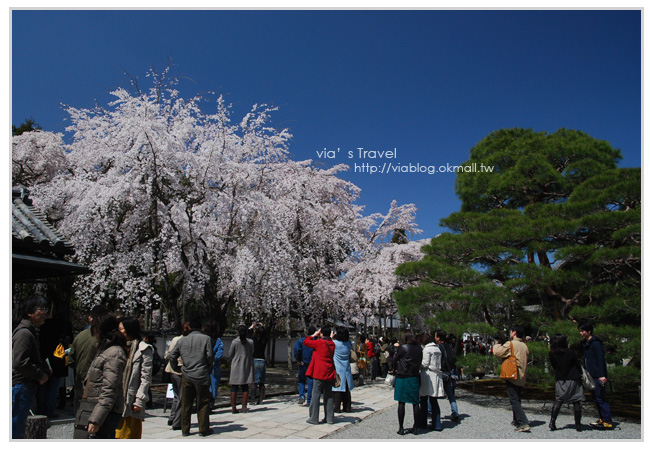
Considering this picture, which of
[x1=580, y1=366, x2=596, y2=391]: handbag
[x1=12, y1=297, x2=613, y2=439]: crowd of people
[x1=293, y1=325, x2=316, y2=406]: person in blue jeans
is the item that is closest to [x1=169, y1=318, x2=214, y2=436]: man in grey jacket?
[x1=12, y1=297, x2=613, y2=439]: crowd of people

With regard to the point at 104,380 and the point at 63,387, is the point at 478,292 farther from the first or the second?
the point at 63,387

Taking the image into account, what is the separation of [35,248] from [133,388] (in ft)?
10.7

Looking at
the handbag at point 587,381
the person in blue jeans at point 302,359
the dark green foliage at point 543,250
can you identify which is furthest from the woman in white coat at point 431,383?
the person in blue jeans at point 302,359

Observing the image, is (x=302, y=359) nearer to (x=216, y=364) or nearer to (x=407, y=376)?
(x=216, y=364)

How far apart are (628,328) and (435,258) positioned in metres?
3.51

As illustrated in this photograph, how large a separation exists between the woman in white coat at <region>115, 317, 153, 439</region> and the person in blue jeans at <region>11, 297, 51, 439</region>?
83 centimetres

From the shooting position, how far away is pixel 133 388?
3854 millimetres

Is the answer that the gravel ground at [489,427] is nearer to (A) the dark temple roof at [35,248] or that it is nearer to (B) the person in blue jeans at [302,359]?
(B) the person in blue jeans at [302,359]

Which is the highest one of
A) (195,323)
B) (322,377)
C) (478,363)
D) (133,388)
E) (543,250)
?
(543,250)

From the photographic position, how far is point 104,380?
3500 mm

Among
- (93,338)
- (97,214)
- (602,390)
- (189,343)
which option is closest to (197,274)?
(97,214)

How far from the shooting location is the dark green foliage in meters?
6.83

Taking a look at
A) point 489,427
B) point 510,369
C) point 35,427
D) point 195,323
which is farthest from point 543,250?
point 35,427

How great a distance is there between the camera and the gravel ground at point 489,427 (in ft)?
19.7
